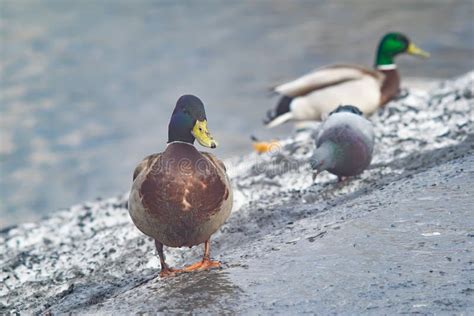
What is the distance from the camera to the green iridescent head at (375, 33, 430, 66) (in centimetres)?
870

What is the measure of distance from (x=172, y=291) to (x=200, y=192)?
42cm

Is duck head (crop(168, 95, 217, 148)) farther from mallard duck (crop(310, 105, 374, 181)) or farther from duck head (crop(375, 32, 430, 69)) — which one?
duck head (crop(375, 32, 430, 69))

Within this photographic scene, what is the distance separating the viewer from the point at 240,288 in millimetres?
3592

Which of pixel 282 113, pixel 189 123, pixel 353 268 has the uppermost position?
pixel 189 123

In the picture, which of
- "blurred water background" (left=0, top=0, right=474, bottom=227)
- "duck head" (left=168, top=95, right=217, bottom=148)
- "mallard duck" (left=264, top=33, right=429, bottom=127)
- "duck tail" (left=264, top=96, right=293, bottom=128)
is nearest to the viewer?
"duck head" (left=168, top=95, right=217, bottom=148)

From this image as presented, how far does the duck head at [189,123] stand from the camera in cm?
377

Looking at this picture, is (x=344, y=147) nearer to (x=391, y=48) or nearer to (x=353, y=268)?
(x=353, y=268)

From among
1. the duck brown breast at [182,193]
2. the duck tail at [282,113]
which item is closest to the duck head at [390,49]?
the duck tail at [282,113]

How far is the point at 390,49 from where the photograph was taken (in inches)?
347

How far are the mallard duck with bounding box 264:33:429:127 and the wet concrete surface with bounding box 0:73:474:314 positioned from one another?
0.91 meters

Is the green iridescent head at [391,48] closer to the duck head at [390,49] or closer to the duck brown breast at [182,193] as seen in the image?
the duck head at [390,49]

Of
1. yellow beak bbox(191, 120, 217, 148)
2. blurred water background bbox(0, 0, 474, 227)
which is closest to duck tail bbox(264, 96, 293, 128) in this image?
blurred water background bbox(0, 0, 474, 227)

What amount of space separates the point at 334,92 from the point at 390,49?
124 cm

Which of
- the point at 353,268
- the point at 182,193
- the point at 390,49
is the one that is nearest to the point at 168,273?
the point at 182,193
